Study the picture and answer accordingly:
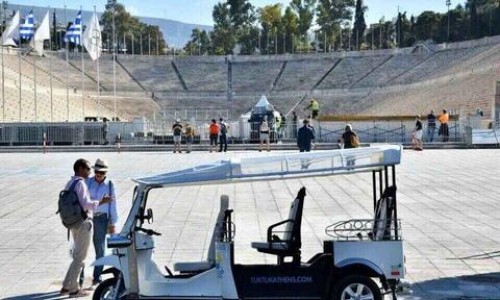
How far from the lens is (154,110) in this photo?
77.4 metres

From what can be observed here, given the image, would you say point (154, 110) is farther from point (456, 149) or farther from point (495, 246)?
point (495, 246)

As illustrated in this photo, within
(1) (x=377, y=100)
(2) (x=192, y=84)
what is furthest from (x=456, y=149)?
(2) (x=192, y=84)

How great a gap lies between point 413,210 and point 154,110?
205 ft

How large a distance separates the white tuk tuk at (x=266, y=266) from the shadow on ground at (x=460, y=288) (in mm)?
983

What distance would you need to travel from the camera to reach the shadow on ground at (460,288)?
9109 mm

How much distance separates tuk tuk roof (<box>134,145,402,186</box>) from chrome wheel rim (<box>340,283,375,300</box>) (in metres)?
1.11

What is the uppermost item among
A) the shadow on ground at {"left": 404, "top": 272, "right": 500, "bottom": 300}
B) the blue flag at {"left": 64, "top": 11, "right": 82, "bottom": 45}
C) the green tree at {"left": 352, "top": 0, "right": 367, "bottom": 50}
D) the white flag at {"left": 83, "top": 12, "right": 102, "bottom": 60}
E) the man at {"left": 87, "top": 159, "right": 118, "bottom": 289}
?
the green tree at {"left": 352, "top": 0, "right": 367, "bottom": 50}

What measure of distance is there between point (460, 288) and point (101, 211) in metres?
4.26

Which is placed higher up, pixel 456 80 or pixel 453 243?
pixel 456 80

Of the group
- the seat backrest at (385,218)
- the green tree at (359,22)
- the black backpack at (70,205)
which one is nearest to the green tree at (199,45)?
the green tree at (359,22)

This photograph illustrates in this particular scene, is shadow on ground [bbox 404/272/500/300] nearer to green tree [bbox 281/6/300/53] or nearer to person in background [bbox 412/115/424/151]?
person in background [bbox 412/115/424/151]

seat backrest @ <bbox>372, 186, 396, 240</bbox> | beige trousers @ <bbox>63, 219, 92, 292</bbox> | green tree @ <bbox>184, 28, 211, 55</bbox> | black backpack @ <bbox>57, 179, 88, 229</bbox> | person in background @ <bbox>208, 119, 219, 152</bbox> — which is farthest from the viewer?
green tree @ <bbox>184, 28, 211, 55</bbox>

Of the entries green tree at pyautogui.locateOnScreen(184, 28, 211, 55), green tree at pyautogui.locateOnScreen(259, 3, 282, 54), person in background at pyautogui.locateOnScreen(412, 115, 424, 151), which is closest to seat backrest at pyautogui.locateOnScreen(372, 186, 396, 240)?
person in background at pyautogui.locateOnScreen(412, 115, 424, 151)

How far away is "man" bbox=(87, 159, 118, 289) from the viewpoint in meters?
9.70
